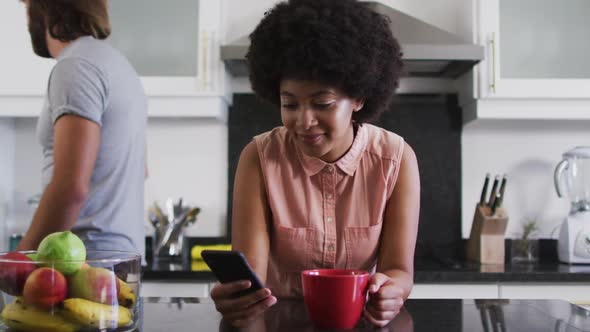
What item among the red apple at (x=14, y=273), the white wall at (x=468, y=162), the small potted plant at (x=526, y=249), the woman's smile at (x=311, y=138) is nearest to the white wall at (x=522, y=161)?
the white wall at (x=468, y=162)

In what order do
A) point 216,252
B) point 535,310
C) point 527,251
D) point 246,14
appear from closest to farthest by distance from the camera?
point 216,252
point 535,310
point 527,251
point 246,14

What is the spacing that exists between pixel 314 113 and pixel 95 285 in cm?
→ 53

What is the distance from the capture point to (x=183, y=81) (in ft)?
7.70

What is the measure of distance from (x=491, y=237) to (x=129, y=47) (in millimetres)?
1559

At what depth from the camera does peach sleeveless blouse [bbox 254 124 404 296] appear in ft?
4.07

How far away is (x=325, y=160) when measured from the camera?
1.29 meters

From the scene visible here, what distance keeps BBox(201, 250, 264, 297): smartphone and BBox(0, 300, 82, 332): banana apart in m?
0.20

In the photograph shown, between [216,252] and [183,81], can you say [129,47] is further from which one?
[216,252]

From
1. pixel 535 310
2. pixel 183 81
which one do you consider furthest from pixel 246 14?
pixel 535 310

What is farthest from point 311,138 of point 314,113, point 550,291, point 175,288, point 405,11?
point 405,11

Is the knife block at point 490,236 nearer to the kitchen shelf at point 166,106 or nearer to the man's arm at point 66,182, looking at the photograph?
the kitchen shelf at point 166,106

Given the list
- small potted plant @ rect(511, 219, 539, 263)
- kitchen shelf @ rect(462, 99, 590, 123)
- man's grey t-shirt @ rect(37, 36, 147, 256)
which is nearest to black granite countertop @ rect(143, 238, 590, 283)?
small potted plant @ rect(511, 219, 539, 263)

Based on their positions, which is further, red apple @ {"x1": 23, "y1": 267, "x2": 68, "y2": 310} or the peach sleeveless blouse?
the peach sleeveless blouse

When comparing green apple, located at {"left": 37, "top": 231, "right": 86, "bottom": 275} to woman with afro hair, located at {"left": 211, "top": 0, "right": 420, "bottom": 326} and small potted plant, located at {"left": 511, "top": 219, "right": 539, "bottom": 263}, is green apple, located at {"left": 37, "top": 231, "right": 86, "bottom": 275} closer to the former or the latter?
woman with afro hair, located at {"left": 211, "top": 0, "right": 420, "bottom": 326}
